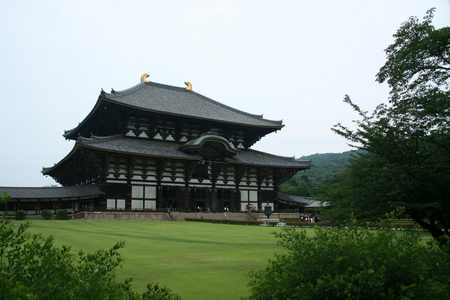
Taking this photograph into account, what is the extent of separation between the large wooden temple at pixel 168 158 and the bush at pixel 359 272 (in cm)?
3337

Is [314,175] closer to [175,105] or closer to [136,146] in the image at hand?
[175,105]

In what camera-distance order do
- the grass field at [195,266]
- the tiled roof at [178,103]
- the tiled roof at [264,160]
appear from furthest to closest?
1. the tiled roof at [264,160]
2. the tiled roof at [178,103]
3. the grass field at [195,266]

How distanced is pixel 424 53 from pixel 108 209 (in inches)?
1358

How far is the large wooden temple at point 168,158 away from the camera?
3969cm

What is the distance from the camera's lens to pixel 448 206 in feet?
28.3

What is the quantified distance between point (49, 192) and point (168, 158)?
43.8 ft

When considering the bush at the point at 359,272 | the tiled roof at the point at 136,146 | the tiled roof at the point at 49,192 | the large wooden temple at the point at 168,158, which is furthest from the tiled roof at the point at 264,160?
the bush at the point at 359,272

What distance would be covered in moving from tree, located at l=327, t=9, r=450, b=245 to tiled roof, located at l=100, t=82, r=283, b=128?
34743 millimetres

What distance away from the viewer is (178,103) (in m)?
52.0

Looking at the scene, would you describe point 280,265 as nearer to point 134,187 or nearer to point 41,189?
point 134,187

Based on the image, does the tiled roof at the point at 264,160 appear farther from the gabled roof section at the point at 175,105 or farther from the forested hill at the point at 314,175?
the forested hill at the point at 314,175

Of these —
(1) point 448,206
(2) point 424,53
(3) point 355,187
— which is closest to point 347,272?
(1) point 448,206

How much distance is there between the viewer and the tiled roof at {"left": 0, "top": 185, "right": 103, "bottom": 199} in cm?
3735

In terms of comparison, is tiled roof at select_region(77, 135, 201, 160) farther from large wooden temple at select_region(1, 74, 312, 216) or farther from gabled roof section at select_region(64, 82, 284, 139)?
gabled roof section at select_region(64, 82, 284, 139)
